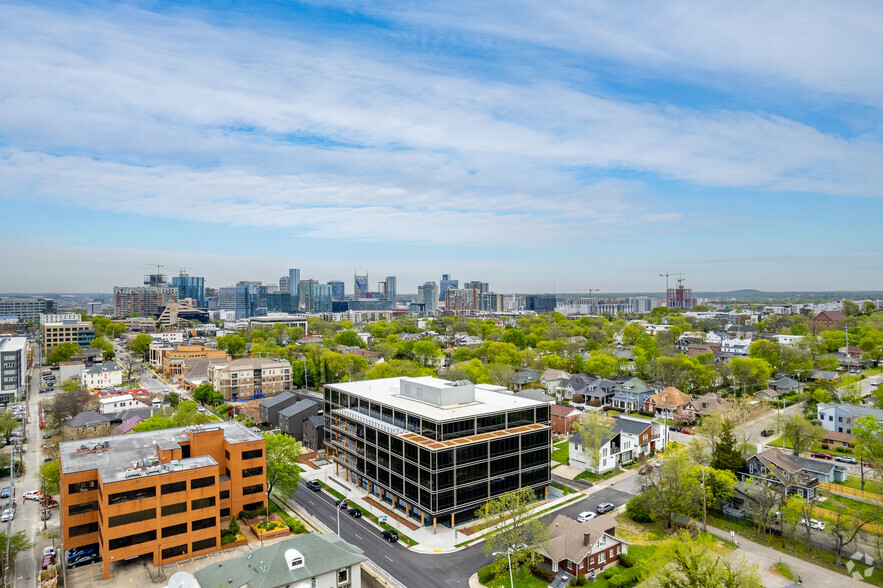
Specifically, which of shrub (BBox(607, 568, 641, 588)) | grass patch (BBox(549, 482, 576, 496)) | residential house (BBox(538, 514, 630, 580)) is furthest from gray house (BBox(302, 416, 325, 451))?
shrub (BBox(607, 568, 641, 588))

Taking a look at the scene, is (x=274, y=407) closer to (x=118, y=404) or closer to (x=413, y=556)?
(x=118, y=404)

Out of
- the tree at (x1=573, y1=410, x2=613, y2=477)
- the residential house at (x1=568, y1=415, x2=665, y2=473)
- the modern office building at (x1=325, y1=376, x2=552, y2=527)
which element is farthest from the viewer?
the residential house at (x1=568, y1=415, x2=665, y2=473)

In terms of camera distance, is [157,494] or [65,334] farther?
[65,334]

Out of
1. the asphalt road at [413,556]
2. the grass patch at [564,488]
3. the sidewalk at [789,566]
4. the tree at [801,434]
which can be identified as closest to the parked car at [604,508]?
the asphalt road at [413,556]

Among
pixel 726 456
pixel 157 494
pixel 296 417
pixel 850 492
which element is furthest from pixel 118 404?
pixel 850 492

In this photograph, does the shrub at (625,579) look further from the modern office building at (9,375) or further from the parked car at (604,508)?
the modern office building at (9,375)

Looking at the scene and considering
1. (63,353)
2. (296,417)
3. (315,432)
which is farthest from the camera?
(63,353)

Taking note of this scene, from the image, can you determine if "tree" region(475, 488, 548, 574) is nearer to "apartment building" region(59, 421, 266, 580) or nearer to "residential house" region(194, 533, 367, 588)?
"residential house" region(194, 533, 367, 588)
